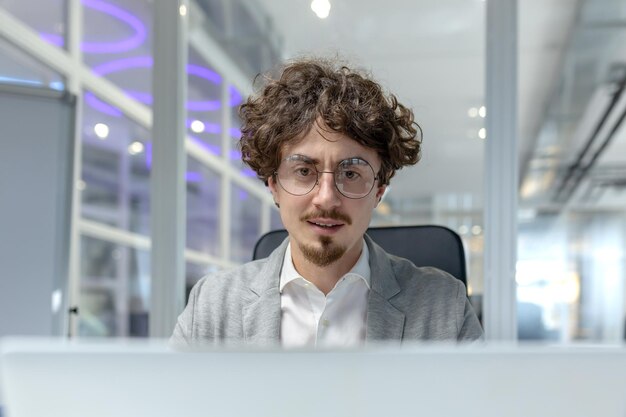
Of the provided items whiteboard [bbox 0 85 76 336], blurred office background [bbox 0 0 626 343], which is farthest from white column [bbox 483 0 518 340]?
whiteboard [bbox 0 85 76 336]

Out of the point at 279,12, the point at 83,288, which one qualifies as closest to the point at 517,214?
the point at 279,12

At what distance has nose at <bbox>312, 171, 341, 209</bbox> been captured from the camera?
4.30 feet

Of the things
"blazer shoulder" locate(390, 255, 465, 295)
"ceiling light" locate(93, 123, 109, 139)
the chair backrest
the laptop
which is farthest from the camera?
"ceiling light" locate(93, 123, 109, 139)

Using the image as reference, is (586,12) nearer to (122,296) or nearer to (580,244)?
(122,296)

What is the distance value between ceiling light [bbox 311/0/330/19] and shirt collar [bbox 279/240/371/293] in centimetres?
164

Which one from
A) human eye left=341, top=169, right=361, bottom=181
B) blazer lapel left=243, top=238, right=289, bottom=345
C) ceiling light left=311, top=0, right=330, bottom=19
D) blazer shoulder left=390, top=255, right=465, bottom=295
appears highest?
ceiling light left=311, top=0, right=330, bottom=19

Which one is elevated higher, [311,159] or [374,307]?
[311,159]

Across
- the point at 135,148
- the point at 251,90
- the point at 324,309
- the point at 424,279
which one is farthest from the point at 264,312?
the point at 135,148

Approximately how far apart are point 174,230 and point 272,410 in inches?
83.8

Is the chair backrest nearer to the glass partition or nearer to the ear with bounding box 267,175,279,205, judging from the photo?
the ear with bounding box 267,175,279,205

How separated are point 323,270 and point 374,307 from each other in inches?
4.9

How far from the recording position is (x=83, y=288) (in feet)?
17.1

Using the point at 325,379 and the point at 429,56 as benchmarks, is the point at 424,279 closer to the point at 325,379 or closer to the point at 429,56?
the point at 325,379

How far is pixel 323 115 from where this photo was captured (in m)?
1.38
